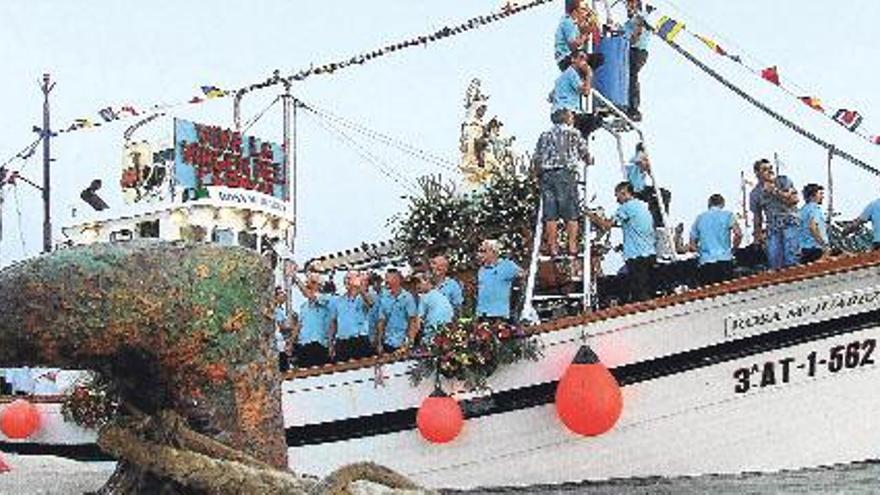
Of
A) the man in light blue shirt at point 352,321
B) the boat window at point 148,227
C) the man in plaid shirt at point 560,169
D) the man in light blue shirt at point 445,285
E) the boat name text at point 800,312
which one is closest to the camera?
the boat name text at point 800,312

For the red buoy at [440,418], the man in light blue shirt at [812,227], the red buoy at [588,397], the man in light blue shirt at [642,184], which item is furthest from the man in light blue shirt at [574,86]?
the red buoy at [440,418]

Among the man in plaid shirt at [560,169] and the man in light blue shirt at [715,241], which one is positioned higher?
the man in plaid shirt at [560,169]

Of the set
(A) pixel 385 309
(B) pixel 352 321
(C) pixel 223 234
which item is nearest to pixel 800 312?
(A) pixel 385 309

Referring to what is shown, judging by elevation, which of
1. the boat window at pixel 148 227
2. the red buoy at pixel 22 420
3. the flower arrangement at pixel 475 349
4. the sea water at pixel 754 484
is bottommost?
the sea water at pixel 754 484

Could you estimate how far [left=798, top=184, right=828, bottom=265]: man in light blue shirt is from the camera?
35.5 ft

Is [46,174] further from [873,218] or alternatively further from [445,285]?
[873,218]

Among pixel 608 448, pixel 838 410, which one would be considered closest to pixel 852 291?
pixel 838 410

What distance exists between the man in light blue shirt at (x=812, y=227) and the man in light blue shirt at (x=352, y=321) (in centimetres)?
490

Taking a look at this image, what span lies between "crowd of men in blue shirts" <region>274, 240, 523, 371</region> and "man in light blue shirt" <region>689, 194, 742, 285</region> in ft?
6.03

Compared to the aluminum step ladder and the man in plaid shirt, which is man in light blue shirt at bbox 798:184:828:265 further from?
the man in plaid shirt

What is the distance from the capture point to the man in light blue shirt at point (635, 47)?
12602 millimetres

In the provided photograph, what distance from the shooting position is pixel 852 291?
33.6 ft

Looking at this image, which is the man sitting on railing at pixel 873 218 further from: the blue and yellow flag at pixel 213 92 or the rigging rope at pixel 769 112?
the blue and yellow flag at pixel 213 92

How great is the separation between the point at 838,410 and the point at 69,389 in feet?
33.5
